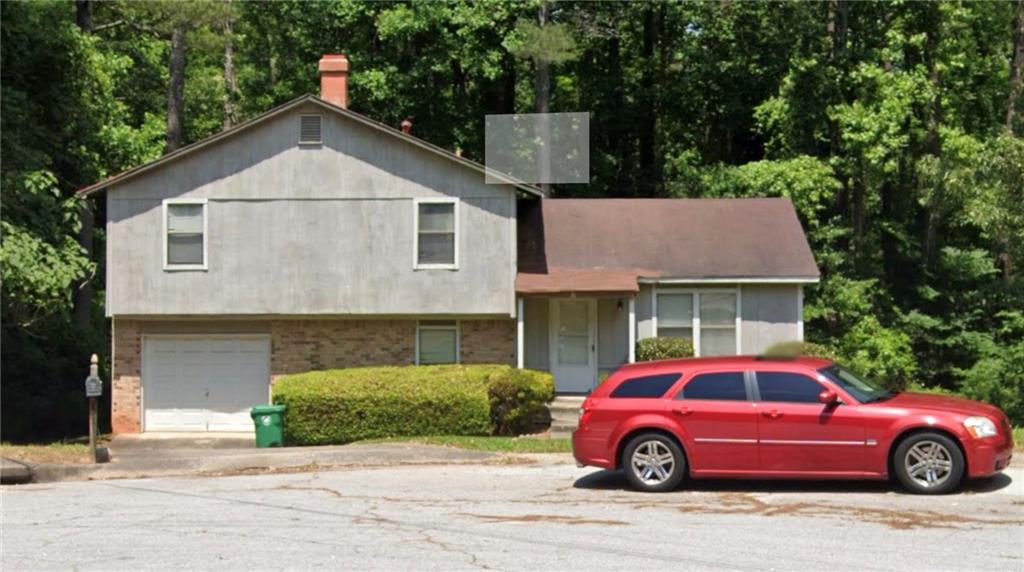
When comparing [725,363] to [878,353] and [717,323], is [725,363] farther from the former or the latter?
[878,353]

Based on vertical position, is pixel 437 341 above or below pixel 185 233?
below

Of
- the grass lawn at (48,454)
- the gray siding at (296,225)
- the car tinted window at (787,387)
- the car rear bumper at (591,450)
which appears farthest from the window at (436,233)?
the car tinted window at (787,387)

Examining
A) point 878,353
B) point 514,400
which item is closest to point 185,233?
point 514,400

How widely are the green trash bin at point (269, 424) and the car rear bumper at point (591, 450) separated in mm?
9699

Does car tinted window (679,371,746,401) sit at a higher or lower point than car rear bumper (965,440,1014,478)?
higher

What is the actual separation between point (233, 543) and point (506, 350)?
14750 millimetres

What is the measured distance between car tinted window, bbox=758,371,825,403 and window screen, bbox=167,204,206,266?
1496 centimetres

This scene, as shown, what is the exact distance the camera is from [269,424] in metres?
24.3

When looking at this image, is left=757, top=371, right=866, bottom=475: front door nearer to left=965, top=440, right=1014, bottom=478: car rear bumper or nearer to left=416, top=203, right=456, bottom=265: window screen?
left=965, top=440, right=1014, bottom=478: car rear bumper

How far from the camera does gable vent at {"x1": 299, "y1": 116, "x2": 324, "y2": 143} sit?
26.8 meters

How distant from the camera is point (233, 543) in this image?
12.6 metres

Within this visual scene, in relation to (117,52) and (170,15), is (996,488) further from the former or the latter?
(117,52)

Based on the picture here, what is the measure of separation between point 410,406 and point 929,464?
37.9ft

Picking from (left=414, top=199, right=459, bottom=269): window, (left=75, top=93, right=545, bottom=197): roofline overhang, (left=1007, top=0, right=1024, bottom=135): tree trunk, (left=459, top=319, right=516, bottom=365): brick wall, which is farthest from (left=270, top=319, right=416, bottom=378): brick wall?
(left=1007, top=0, right=1024, bottom=135): tree trunk
